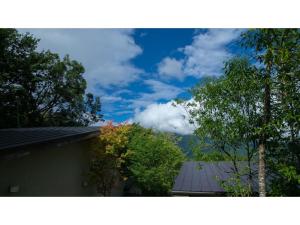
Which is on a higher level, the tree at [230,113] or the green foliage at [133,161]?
the tree at [230,113]

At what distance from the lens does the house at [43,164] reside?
3305mm

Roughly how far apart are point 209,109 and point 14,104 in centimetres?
933

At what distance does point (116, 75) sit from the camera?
684 centimetres

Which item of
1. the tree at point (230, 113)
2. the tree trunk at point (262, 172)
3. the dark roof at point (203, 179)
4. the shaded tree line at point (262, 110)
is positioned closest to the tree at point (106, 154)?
the dark roof at point (203, 179)

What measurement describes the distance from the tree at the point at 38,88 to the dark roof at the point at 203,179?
24.6 feet

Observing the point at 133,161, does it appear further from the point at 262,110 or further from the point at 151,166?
the point at 262,110

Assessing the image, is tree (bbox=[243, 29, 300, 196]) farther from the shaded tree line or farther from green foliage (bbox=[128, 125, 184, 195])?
green foliage (bbox=[128, 125, 184, 195])

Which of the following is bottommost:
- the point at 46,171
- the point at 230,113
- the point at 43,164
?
the point at 46,171

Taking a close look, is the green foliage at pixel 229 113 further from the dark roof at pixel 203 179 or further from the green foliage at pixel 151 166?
the green foliage at pixel 151 166

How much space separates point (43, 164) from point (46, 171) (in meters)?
0.17

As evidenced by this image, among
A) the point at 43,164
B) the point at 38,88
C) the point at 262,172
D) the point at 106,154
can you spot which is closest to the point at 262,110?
the point at 262,172

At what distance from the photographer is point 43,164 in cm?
426
